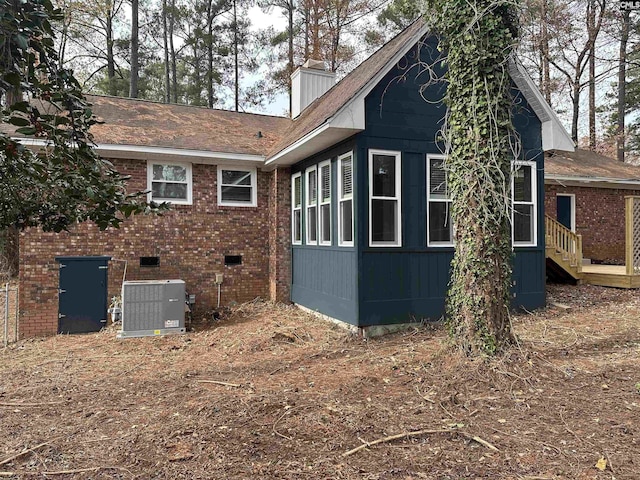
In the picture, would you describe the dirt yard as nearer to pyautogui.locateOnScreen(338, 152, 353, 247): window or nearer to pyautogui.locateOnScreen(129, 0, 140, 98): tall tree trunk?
pyautogui.locateOnScreen(338, 152, 353, 247): window

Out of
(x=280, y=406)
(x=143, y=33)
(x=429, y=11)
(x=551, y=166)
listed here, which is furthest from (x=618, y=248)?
(x=143, y=33)

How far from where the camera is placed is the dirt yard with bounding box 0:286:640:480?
3111 mm

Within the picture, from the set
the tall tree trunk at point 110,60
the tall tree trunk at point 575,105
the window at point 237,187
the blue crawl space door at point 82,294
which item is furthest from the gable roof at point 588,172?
the tall tree trunk at point 110,60

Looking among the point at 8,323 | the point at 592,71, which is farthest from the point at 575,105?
the point at 8,323

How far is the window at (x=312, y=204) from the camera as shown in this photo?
8633 millimetres

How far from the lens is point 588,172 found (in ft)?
43.5

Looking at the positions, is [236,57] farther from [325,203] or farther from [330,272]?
[330,272]

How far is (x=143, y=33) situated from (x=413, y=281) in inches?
792

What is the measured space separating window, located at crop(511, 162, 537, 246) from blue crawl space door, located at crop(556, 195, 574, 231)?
20.3 feet

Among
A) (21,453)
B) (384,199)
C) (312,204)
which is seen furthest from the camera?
(312,204)

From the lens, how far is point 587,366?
5004mm

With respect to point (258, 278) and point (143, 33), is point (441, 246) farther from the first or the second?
point (143, 33)

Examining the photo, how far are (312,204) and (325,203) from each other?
65 cm

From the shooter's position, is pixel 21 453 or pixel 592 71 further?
pixel 592 71
